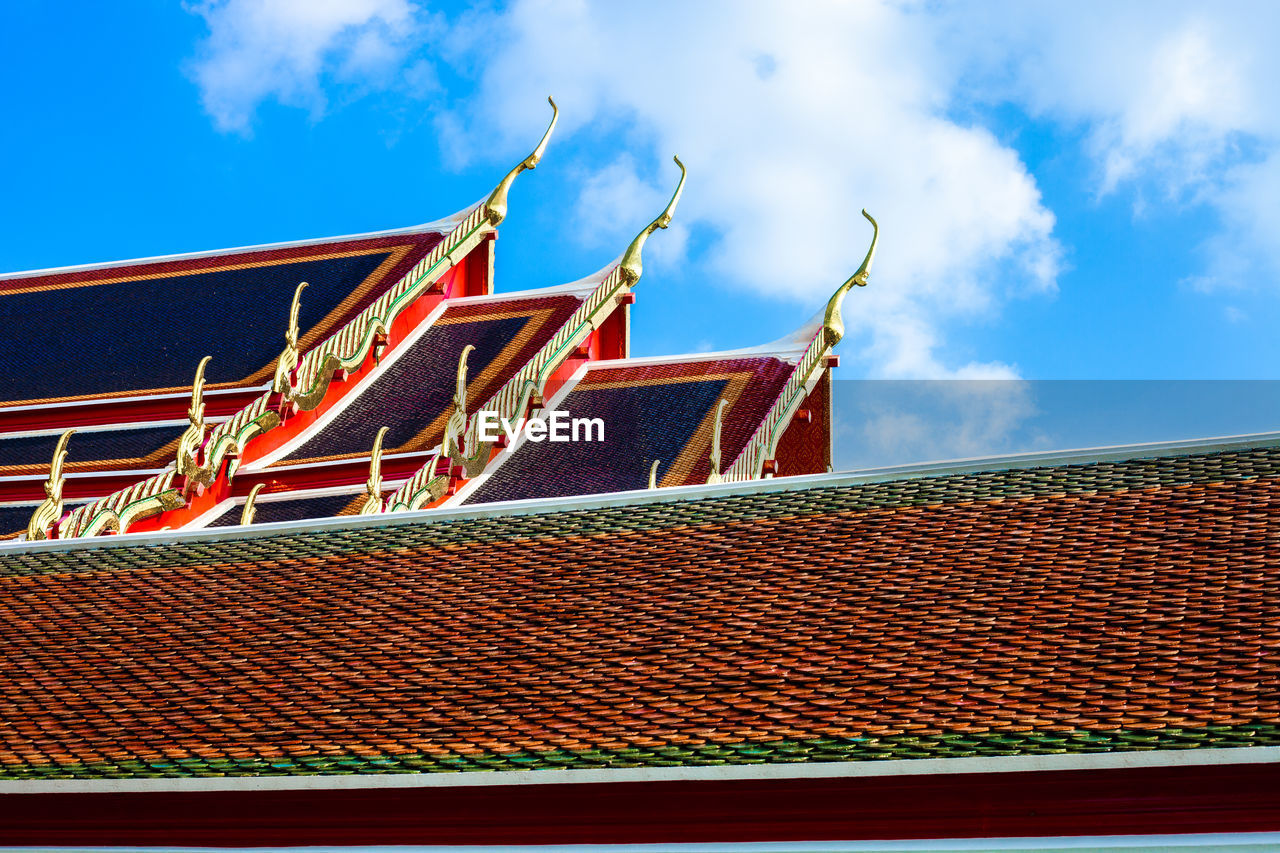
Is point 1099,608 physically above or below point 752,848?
above

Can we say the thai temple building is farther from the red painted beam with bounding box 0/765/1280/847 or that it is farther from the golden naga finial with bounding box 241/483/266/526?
the golden naga finial with bounding box 241/483/266/526

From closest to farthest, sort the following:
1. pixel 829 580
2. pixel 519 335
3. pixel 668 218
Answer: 1. pixel 829 580
2. pixel 668 218
3. pixel 519 335

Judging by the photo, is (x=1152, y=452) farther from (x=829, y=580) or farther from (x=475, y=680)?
(x=475, y=680)

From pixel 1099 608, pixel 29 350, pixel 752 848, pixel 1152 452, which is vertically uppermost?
pixel 29 350

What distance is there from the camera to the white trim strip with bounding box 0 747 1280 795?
186 inches

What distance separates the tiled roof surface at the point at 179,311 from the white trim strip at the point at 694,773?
958cm

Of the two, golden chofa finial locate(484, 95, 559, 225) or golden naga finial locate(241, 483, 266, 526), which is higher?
golden chofa finial locate(484, 95, 559, 225)

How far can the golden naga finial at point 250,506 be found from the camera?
41.8 ft

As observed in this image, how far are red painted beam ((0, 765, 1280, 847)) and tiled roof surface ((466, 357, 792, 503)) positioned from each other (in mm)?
7888

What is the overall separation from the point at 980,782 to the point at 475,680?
2.17 meters

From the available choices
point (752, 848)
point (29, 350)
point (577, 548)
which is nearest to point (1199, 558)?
point (752, 848)

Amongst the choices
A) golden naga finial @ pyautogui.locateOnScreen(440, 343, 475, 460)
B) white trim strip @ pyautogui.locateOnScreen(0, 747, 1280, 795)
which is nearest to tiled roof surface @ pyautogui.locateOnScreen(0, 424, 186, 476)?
golden naga finial @ pyautogui.locateOnScreen(440, 343, 475, 460)

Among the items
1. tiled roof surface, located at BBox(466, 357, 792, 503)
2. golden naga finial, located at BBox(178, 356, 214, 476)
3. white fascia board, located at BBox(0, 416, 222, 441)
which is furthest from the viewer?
white fascia board, located at BBox(0, 416, 222, 441)

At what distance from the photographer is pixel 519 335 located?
16641 millimetres
